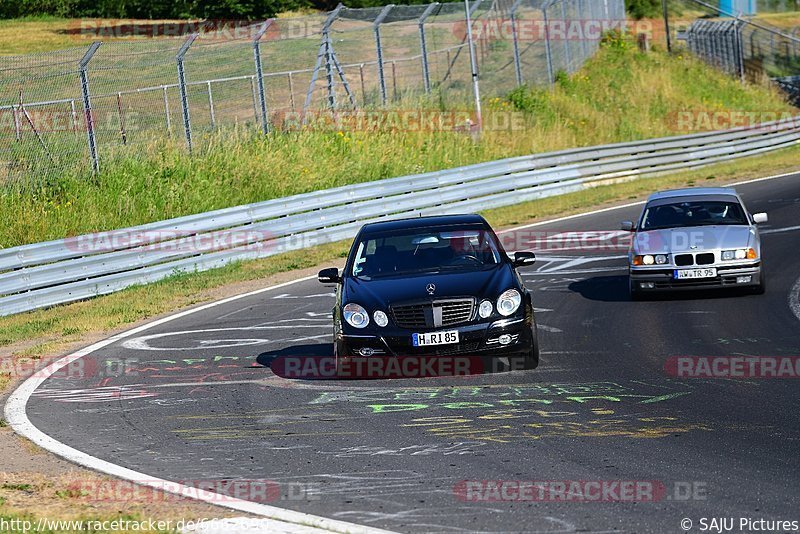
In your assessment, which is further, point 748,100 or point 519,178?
point 748,100

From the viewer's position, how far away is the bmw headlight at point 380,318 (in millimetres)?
10953

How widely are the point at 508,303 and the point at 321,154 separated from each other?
19.2 metres

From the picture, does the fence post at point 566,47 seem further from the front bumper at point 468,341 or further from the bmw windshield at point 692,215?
the front bumper at point 468,341

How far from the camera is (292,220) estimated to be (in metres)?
22.6

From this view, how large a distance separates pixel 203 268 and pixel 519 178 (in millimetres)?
10485

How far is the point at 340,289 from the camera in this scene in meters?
11.8

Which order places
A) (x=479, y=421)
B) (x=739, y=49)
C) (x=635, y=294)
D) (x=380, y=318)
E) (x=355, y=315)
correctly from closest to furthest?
(x=479, y=421), (x=380, y=318), (x=355, y=315), (x=635, y=294), (x=739, y=49)

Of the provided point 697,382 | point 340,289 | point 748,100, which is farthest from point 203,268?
point 748,100

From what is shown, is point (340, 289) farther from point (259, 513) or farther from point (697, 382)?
point (259, 513)

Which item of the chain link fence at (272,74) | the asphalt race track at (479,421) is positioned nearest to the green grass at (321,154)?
the chain link fence at (272,74)
